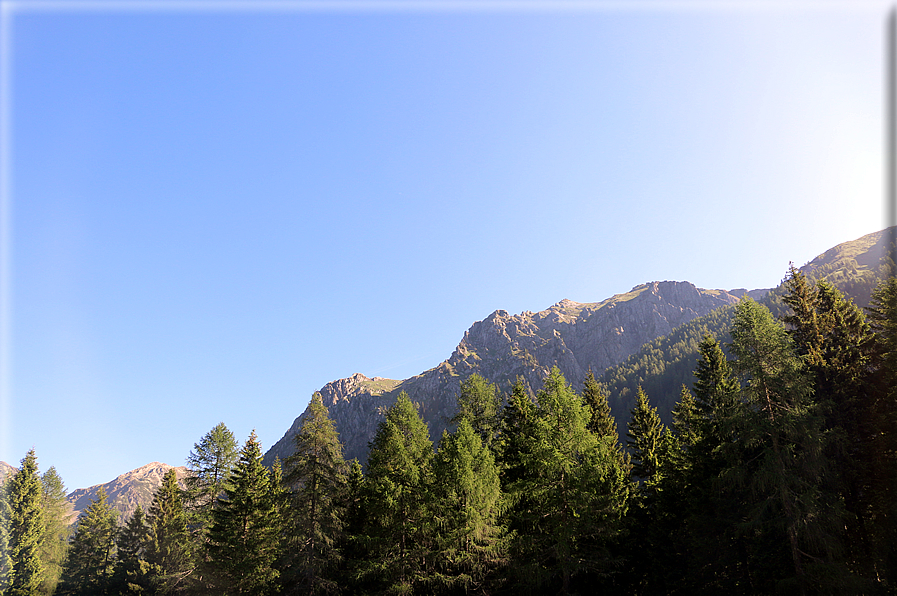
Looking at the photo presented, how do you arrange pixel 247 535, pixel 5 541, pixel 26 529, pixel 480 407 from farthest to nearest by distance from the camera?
pixel 26 529, pixel 5 541, pixel 480 407, pixel 247 535

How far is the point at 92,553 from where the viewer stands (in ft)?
213

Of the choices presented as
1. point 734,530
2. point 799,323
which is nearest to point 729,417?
point 734,530

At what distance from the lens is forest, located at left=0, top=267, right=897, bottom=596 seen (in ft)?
77.4

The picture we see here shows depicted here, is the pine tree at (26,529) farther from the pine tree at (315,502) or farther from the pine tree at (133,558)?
the pine tree at (315,502)

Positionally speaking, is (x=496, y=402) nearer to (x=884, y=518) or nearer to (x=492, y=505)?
(x=492, y=505)

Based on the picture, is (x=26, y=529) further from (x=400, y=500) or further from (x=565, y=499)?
(x=565, y=499)

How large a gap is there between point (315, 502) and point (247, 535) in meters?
6.66

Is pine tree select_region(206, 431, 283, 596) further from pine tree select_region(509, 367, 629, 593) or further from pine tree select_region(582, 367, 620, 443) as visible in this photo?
pine tree select_region(582, 367, 620, 443)

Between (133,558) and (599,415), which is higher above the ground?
(599,415)

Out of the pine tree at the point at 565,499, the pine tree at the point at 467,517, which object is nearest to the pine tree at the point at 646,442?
the pine tree at the point at 565,499

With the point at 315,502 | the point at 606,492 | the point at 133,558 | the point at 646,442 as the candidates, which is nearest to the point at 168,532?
the point at 133,558

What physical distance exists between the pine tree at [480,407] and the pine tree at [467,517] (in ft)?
20.8

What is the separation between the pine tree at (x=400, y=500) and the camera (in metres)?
30.1

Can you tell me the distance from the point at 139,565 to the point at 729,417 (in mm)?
63359
